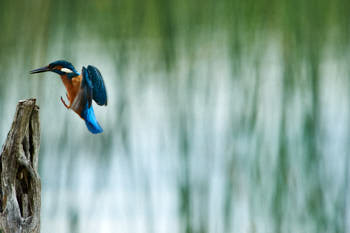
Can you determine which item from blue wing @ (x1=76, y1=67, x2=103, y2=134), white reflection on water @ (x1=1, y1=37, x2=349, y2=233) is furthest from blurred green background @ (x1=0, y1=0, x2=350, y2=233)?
blue wing @ (x1=76, y1=67, x2=103, y2=134)

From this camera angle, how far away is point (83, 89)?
3.86 feet

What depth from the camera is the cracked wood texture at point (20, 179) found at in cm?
108

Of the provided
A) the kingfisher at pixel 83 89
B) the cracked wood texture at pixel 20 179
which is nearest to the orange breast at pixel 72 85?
the kingfisher at pixel 83 89

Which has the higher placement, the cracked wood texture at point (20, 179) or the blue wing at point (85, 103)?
the blue wing at point (85, 103)

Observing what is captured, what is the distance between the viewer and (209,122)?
5.44 feet

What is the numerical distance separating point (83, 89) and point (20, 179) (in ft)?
0.77

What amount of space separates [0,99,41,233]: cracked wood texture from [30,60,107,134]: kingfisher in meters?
0.11

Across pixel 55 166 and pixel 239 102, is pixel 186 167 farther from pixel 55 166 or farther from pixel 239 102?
pixel 55 166

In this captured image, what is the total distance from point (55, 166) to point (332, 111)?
35.0 inches

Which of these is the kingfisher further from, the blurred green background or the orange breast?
the blurred green background

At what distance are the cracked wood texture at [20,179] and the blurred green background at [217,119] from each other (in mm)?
555

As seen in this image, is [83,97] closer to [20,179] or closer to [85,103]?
[85,103]

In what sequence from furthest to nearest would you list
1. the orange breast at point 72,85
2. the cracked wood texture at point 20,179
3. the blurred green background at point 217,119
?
the blurred green background at point 217,119 < the orange breast at point 72,85 < the cracked wood texture at point 20,179

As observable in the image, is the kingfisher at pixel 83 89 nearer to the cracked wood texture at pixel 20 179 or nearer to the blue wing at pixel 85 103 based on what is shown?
the blue wing at pixel 85 103
